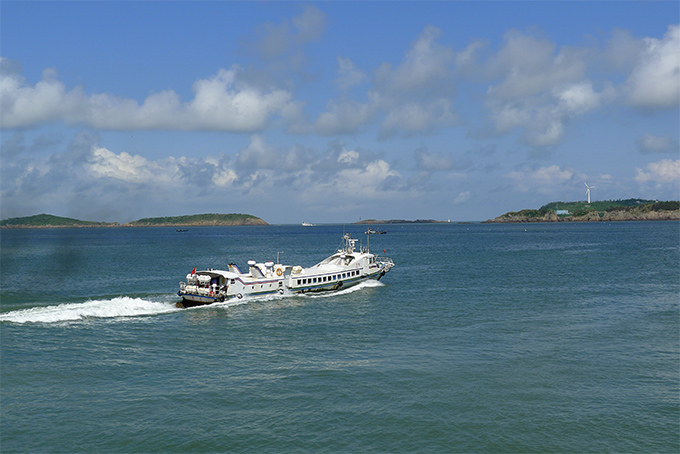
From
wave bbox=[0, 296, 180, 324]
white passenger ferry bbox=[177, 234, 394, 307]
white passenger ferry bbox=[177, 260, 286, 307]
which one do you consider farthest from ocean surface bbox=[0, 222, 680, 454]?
white passenger ferry bbox=[177, 234, 394, 307]

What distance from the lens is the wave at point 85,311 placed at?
5584 centimetres

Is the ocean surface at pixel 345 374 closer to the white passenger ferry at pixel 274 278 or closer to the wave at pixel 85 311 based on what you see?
the wave at pixel 85 311

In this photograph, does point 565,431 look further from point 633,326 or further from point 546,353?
point 633,326

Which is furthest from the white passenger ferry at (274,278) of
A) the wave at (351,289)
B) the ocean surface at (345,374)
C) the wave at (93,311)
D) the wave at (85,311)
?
the wave at (85,311)

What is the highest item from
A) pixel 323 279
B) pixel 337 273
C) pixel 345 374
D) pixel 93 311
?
pixel 337 273

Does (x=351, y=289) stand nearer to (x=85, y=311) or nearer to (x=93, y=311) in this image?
(x=93, y=311)

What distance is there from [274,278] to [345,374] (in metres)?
37.6

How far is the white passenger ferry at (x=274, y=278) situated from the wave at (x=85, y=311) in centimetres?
445

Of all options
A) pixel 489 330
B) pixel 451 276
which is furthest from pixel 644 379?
pixel 451 276

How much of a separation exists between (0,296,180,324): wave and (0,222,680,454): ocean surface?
1.06 feet

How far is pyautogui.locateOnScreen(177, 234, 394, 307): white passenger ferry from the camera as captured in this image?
6756 cm

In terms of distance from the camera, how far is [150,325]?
54.8 m

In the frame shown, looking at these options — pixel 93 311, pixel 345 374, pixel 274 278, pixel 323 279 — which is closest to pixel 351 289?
pixel 323 279

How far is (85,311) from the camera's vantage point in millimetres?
59094
